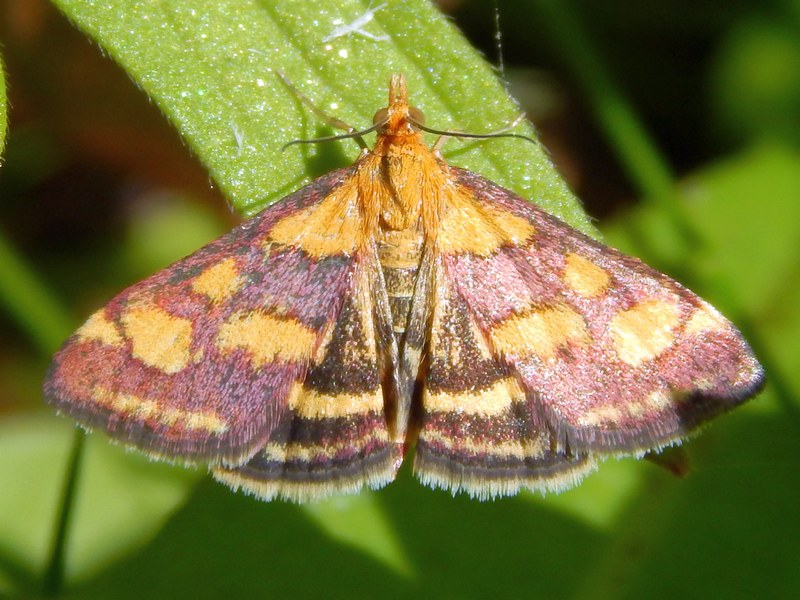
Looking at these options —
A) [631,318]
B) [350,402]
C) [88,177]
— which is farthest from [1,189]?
[631,318]

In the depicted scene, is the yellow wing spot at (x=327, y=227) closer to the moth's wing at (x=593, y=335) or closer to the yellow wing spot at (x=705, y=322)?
the moth's wing at (x=593, y=335)

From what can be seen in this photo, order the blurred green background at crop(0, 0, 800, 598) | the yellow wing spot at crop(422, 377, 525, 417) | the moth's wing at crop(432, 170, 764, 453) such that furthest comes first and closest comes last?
the blurred green background at crop(0, 0, 800, 598), the yellow wing spot at crop(422, 377, 525, 417), the moth's wing at crop(432, 170, 764, 453)

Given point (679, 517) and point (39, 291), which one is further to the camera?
point (39, 291)

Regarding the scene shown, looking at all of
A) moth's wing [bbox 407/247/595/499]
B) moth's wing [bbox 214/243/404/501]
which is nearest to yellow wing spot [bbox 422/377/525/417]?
moth's wing [bbox 407/247/595/499]

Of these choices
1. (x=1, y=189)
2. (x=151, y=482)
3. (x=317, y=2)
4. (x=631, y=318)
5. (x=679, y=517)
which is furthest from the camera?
(x=1, y=189)

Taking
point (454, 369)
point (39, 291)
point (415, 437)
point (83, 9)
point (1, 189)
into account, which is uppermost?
point (83, 9)

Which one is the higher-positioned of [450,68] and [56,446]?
[450,68]

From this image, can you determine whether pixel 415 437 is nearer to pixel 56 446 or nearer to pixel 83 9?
pixel 83 9

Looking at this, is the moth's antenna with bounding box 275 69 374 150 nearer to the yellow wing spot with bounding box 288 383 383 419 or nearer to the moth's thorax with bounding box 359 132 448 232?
the moth's thorax with bounding box 359 132 448 232
